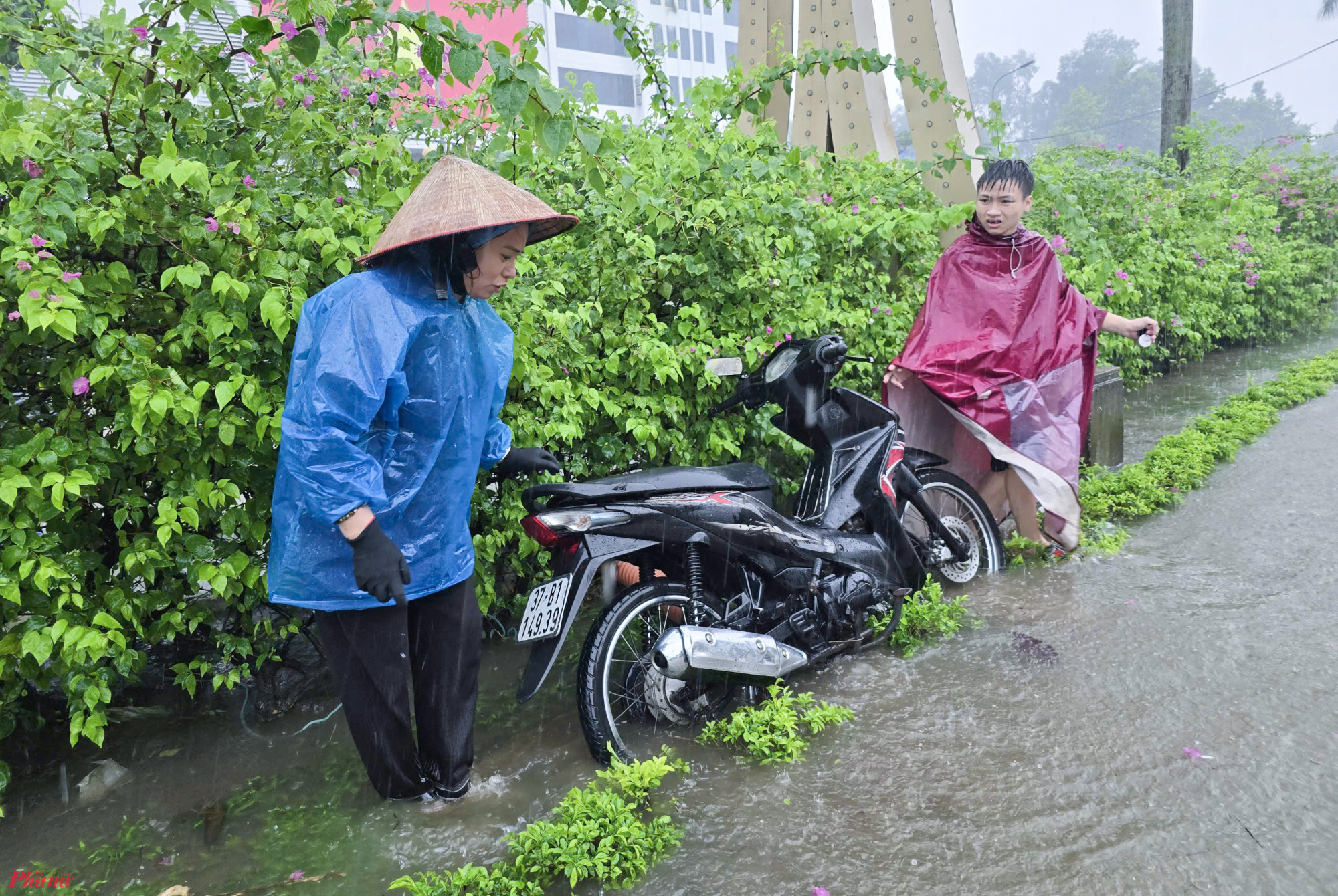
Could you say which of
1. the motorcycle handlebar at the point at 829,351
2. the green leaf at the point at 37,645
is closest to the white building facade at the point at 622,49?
the motorcycle handlebar at the point at 829,351

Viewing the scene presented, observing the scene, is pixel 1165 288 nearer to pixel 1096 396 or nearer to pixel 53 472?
pixel 1096 396

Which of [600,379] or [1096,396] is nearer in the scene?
[600,379]

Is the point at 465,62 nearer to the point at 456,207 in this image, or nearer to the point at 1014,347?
the point at 456,207

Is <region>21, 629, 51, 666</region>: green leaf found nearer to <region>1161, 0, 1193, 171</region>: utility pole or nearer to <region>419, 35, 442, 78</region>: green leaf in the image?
<region>419, 35, 442, 78</region>: green leaf

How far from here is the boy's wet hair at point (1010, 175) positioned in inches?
171

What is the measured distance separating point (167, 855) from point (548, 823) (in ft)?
3.67

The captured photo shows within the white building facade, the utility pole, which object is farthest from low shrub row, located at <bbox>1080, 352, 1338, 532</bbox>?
the white building facade

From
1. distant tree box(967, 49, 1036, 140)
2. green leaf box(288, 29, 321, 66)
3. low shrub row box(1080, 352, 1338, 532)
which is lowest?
low shrub row box(1080, 352, 1338, 532)

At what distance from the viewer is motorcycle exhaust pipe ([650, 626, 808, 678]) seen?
2.98m

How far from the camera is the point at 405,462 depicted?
8.49 ft

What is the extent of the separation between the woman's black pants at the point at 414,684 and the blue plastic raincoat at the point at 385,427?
0.32 feet

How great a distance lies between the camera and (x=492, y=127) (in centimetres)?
432

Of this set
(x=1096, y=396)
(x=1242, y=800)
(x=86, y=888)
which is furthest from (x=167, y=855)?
(x=1096, y=396)

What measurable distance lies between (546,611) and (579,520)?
0.31 meters
